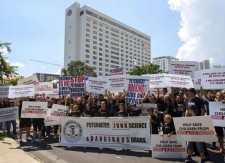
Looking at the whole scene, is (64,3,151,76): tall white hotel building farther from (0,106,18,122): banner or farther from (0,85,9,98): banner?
(0,106,18,122): banner

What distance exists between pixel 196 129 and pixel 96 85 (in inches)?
308

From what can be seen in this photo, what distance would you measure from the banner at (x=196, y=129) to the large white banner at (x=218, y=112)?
133cm

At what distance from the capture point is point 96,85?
15.9 m

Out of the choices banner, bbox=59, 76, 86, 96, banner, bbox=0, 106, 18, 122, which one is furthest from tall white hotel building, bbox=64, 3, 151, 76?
banner, bbox=0, 106, 18, 122

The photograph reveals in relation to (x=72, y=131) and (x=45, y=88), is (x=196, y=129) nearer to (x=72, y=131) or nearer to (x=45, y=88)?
(x=72, y=131)

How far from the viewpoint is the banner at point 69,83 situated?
17.0 metres

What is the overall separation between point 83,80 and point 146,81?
424 centimetres

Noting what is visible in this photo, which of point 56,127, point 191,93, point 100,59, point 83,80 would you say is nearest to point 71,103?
point 56,127

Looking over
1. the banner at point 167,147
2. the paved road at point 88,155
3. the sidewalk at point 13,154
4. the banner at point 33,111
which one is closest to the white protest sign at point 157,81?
the paved road at point 88,155

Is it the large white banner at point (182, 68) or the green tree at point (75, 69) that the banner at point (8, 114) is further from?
the green tree at point (75, 69)

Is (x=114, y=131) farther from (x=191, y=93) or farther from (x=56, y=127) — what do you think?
(x=56, y=127)

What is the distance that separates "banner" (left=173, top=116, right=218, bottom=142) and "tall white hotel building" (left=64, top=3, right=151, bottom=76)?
395 ft

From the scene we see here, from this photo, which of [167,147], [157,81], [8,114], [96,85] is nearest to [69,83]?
[96,85]

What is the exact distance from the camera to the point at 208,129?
8.59 m
